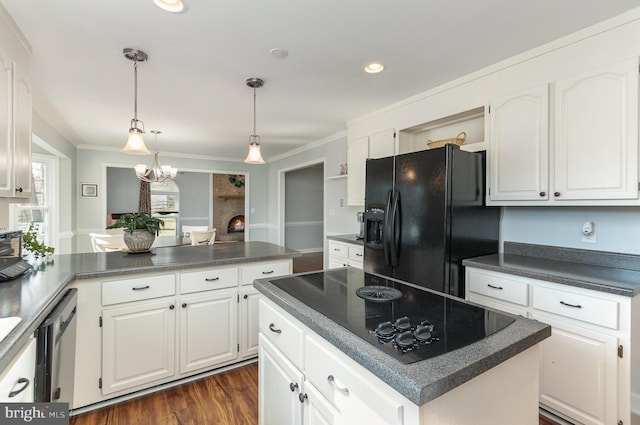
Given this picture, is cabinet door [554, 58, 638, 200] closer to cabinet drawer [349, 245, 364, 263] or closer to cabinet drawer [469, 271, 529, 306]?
cabinet drawer [469, 271, 529, 306]

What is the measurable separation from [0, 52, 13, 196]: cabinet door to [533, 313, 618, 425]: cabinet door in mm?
3145

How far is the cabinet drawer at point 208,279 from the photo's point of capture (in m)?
2.13

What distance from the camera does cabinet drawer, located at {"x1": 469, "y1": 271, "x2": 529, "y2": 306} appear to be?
1908 millimetres

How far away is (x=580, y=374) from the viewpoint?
1.67m

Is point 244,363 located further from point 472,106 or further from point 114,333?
point 472,106

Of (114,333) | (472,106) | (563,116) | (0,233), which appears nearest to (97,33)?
(0,233)

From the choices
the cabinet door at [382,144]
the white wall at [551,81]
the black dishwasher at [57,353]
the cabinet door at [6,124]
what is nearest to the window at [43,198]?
the cabinet door at [6,124]

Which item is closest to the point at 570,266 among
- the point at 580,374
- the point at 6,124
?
the point at 580,374

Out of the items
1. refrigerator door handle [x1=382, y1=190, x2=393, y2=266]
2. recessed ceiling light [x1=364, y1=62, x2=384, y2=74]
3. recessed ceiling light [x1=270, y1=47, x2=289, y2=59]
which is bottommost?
refrigerator door handle [x1=382, y1=190, x2=393, y2=266]

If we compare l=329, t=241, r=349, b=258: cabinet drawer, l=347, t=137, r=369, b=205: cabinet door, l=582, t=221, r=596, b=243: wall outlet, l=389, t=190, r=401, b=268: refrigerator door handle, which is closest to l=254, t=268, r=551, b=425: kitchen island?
l=389, t=190, r=401, b=268: refrigerator door handle

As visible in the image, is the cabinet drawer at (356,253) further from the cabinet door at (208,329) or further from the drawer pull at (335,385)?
the drawer pull at (335,385)

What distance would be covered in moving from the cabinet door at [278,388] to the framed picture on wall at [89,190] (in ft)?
18.3

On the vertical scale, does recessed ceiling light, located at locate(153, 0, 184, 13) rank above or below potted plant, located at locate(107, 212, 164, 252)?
above

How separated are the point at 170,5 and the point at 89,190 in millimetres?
5116
